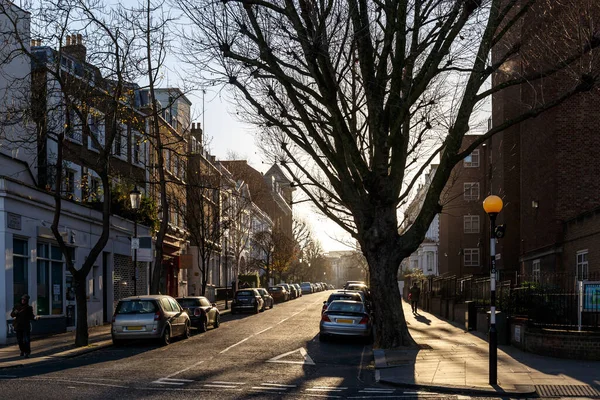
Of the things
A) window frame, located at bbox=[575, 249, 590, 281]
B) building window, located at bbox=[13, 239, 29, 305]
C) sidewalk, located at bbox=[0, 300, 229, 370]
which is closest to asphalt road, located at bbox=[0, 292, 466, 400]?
sidewalk, located at bbox=[0, 300, 229, 370]

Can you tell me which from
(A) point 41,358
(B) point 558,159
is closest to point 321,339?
(A) point 41,358

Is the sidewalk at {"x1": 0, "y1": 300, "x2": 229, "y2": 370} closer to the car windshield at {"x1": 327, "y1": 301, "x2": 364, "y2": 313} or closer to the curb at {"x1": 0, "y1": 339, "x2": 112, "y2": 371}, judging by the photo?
the curb at {"x1": 0, "y1": 339, "x2": 112, "y2": 371}

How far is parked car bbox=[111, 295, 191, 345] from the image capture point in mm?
22406

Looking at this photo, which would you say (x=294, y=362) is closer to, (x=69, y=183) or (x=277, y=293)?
(x=69, y=183)

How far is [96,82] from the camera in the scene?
23.4m

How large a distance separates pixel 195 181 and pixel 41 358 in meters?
24.4

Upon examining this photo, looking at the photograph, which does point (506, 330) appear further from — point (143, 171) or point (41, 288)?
point (143, 171)

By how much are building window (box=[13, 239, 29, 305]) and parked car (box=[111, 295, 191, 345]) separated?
12.8ft

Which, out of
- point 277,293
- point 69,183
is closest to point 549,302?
point 69,183

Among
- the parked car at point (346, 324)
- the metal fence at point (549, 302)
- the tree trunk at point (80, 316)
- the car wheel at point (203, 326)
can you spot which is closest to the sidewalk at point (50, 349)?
the tree trunk at point (80, 316)

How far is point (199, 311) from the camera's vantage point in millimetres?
28766

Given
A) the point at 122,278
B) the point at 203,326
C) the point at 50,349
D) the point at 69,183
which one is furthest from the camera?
the point at 122,278

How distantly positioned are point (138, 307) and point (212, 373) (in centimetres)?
787

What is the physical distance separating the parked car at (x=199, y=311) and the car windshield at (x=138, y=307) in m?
5.45
